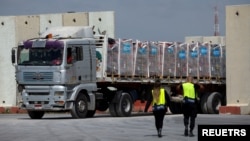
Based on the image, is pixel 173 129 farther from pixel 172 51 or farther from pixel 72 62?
pixel 172 51

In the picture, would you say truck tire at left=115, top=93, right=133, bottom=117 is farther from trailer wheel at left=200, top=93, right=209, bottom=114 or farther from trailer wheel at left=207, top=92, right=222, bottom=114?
trailer wheel at left=207, top=92, right=222, bottom=114

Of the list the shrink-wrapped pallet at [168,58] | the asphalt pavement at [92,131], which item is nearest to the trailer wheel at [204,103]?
the shrink-wrapped pallet at [168,58]

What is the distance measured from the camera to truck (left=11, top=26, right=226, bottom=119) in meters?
28.8

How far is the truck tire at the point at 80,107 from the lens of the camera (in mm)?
29688

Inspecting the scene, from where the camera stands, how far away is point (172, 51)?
34.0 metres

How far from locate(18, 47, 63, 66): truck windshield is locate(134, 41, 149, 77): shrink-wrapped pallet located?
4640 mm

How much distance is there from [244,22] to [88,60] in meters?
8.60

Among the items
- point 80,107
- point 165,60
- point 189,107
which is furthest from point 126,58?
point 189,107

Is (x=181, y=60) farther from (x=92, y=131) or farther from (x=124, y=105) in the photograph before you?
(x=92, y=131)

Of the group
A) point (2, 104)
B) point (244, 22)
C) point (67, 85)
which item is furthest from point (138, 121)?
point (2, 104)

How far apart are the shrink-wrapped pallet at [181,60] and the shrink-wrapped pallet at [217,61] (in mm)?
1984

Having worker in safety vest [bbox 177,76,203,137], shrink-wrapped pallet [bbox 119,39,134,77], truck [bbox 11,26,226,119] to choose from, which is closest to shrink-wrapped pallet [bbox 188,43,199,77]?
truck [bbox 11,26,226,119]

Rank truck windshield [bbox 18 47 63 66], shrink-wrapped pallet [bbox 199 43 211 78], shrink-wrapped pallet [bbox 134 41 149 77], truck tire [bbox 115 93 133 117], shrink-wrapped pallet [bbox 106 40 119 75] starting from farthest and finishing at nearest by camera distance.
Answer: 1. shrink-wrapped pallet [bbox 199 43 211 78]
2. shrink-wrapped pallet [bbox 134 41 149 77]
3. truck tire [bbox 115 93 133 117]
4. shrink-wrapped pallet [bbox 106 40 119 75]
5. truck windshield [bbox 18 47 63 66]

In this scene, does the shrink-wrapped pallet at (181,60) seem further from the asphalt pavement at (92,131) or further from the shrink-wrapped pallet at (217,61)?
the asphalt pavement at (92,131)
